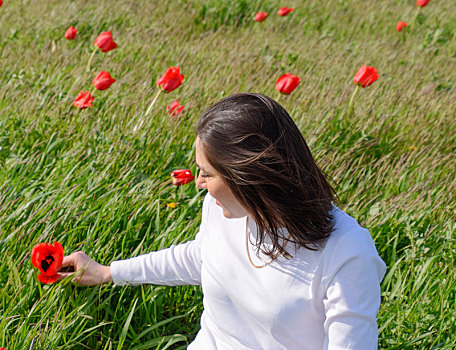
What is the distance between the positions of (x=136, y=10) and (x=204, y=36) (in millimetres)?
814

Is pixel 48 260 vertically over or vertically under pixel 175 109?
over

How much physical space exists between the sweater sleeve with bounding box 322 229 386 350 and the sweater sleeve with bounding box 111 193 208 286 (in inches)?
20.4

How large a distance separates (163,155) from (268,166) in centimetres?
141

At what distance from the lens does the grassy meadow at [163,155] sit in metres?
1.83

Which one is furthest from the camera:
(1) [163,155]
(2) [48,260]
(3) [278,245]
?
(1) [163,155]

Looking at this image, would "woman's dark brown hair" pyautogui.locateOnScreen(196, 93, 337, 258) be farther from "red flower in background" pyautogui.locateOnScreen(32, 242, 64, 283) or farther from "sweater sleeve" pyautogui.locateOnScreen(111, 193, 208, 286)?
"red flower in background" pyautogui.locateOnScreen(32, 242, 64, 283)

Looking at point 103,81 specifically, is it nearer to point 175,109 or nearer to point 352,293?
point 175,109

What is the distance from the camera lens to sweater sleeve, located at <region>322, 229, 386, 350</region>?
1.21 metres

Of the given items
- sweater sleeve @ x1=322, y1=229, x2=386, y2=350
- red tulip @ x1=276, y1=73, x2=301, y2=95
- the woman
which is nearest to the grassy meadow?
red tulip @ x1=276, y1=73, x2=301, y2=95

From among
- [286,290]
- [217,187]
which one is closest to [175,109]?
[217,187]

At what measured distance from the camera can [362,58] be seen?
177 inches

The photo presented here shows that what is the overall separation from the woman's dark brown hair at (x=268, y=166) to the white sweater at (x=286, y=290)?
6cm

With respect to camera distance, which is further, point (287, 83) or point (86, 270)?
point (287, 83)

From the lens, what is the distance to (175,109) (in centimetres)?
271
